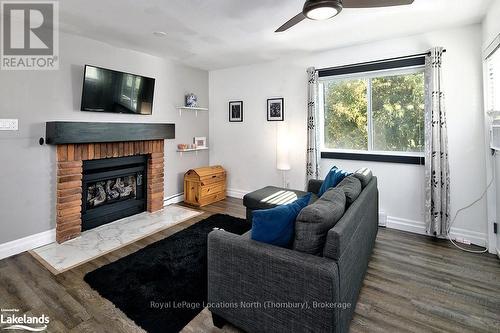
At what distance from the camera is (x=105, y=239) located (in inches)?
120

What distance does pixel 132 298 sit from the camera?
1980mm

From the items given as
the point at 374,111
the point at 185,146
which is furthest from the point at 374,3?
the point at 185,146

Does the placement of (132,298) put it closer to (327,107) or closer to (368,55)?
(327,107)

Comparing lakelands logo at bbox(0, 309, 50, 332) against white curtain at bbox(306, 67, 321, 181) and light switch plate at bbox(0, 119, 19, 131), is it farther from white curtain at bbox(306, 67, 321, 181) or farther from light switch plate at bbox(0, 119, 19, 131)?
white curtain at bbox(306, 67, 321, 181)

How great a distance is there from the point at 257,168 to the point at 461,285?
3172mm

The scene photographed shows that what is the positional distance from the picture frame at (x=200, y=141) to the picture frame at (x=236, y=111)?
2.17 feet

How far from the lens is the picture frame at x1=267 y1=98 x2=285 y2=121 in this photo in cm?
Result: 433

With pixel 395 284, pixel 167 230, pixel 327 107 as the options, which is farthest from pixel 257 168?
pixel 395 284

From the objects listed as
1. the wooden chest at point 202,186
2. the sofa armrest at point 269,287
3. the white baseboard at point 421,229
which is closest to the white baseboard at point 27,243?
the wooden chest at point 202,186

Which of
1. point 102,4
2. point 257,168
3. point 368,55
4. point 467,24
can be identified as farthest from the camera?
point 257,168

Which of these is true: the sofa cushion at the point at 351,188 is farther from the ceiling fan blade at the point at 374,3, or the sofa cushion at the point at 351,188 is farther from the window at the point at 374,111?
the window at the point at 374,111

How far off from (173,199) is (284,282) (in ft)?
11.4

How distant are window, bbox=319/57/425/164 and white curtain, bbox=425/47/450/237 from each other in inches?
7.6

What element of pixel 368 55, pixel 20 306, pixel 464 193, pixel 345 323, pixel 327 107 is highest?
pixel 368 55
